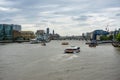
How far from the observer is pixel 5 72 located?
25578 mm

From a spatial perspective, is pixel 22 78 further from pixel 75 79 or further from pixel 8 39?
pixel 8 39

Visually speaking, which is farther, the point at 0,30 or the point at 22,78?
the point at 0,30

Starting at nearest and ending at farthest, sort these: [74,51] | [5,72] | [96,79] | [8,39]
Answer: [96,79] → [5,72] → [74,51] → [8,39]

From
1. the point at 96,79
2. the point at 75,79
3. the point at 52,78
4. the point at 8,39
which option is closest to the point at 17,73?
the point at 52,78

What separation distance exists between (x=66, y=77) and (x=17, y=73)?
5.01 m

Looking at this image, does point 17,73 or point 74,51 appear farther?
point 74,51

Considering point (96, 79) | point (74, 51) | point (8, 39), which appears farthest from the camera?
point (8, 39)

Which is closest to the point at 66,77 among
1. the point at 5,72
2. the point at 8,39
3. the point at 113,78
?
the point at 113,78

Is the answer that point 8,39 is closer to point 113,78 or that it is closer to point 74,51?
point 74,51

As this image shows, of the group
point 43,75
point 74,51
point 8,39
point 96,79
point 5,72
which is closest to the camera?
point 96,79

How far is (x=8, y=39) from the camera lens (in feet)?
639

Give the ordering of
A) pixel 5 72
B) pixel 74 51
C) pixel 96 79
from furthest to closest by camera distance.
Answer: pixel 74 51
pixel 5 72
pixel 96 79

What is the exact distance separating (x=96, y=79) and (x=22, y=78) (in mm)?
6206

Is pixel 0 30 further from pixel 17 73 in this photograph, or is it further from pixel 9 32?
pixel 17 73
